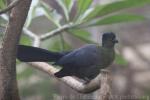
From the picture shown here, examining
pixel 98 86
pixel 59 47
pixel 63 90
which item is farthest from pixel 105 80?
pixel 63 90

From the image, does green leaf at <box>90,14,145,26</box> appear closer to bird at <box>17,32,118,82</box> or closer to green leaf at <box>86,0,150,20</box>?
green leaf at <box>86,0,150,20</box>

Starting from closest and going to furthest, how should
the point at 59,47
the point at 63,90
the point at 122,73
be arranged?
the point at 59,47 < the point at 63,90 < the point at 122,73

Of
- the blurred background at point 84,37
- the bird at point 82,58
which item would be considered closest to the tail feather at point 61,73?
the bird at point 82,58

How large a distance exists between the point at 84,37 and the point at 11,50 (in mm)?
598

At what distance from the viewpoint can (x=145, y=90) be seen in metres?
2.43

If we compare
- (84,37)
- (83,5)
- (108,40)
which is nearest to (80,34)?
(84,37)

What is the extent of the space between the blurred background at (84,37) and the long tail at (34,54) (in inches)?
3.2

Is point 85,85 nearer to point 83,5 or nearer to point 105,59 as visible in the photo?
point 105,59

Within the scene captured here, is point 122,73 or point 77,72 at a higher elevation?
point 77,72

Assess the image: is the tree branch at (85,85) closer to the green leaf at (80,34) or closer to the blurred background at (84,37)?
the blurred background at (84,37)

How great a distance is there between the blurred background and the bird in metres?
0.09

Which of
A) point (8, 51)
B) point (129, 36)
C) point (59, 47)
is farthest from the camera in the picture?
point (129, 36)

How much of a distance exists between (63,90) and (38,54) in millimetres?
1009

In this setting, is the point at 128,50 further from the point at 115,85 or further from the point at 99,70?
the point at 99,70
